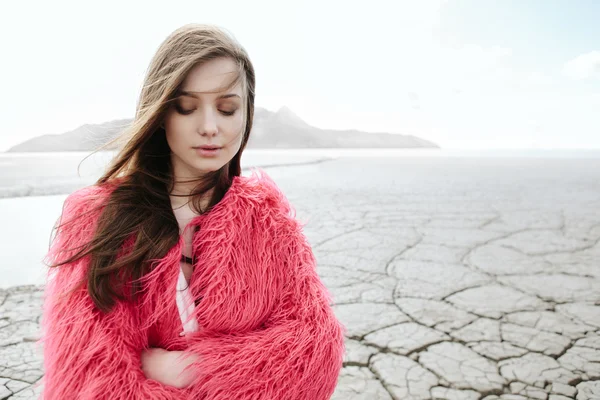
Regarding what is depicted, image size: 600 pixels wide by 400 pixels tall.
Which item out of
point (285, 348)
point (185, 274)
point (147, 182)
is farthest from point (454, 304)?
point (147, 182)

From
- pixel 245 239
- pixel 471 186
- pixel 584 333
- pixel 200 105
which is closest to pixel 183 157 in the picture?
pixel 200 105

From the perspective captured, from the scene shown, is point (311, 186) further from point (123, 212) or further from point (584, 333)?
point (123, 212)

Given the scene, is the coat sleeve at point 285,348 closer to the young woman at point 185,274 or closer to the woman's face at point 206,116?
the young woman at point 185,274

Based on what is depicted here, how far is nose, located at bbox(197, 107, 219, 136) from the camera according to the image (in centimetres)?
84

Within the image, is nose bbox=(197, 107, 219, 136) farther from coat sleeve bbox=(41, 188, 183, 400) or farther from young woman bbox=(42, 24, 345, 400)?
coat sleeve bbox=(41, 188, 183, 400)

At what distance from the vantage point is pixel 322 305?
0.95 meters

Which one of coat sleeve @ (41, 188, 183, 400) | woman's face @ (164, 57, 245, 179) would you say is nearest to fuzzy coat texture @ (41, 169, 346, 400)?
coat sleeve @ (41, 188, 183, 400)

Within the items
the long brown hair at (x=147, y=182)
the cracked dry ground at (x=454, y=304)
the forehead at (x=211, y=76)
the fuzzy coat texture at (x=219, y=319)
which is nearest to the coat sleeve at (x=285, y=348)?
the fuzzy coat texture at (x=219, y=319)

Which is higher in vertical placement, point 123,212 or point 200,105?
point 200,105

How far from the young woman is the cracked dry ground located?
1.77ft

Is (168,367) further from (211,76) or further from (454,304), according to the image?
(454,304)

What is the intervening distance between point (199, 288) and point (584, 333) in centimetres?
165

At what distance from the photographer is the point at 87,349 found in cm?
78

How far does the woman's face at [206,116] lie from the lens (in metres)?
0.85
